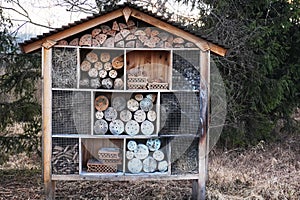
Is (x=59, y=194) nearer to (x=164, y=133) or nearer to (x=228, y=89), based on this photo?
(x=164, y=133)

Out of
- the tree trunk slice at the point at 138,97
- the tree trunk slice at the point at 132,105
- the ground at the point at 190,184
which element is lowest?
the ground at the point at 190,184

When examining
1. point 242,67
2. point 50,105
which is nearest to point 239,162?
point 242,67

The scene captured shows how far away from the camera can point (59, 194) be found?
480cm

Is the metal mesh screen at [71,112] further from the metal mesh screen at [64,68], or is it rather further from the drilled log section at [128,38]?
the drilled log section at [128,38]

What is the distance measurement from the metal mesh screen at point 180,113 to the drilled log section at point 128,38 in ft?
1.91

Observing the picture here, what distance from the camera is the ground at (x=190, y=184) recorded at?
475 cm

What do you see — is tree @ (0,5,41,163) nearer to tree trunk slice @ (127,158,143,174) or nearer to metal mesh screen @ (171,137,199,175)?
tree trunk slice @ (127,158,143,174)

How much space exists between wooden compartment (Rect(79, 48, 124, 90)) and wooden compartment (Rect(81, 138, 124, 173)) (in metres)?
0.68

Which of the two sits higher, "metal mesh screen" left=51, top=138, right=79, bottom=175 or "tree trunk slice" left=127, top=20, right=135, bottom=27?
"tree trunk slice" left=127, top=20, right=135, bottom=27

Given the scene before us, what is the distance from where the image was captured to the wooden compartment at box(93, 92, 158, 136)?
4.26 m

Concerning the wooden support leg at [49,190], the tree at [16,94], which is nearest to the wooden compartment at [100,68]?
the wooden support leg at [49,190]

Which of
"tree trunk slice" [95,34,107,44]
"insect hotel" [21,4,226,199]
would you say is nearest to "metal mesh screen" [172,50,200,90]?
"insect hotel" [21,4,226,199]

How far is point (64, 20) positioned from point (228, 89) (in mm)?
3451

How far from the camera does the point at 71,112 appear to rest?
4.17 meters
